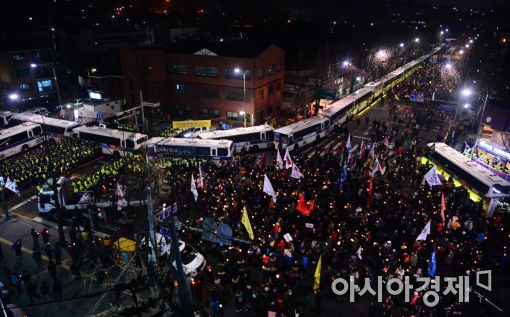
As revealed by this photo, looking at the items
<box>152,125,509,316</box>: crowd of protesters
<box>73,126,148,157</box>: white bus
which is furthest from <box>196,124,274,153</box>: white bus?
<box>152,125,509,316</box>: crowd of protesters

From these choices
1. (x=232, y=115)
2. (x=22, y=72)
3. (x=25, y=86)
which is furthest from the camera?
(x=25, y=86)

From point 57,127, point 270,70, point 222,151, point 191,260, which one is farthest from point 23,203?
point 270,70

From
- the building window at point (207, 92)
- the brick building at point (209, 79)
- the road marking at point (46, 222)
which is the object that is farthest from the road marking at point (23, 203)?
the building window at point (207, 92)

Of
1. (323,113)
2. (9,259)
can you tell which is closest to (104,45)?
(323,113)

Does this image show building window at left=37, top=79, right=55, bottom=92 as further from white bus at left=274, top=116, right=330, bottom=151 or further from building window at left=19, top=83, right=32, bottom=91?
white bus at left=274, top=116, right=330, bottom=151

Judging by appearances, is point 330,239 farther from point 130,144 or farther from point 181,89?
point 181,89

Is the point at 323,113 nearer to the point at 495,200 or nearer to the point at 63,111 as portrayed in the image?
the point at 495,200
